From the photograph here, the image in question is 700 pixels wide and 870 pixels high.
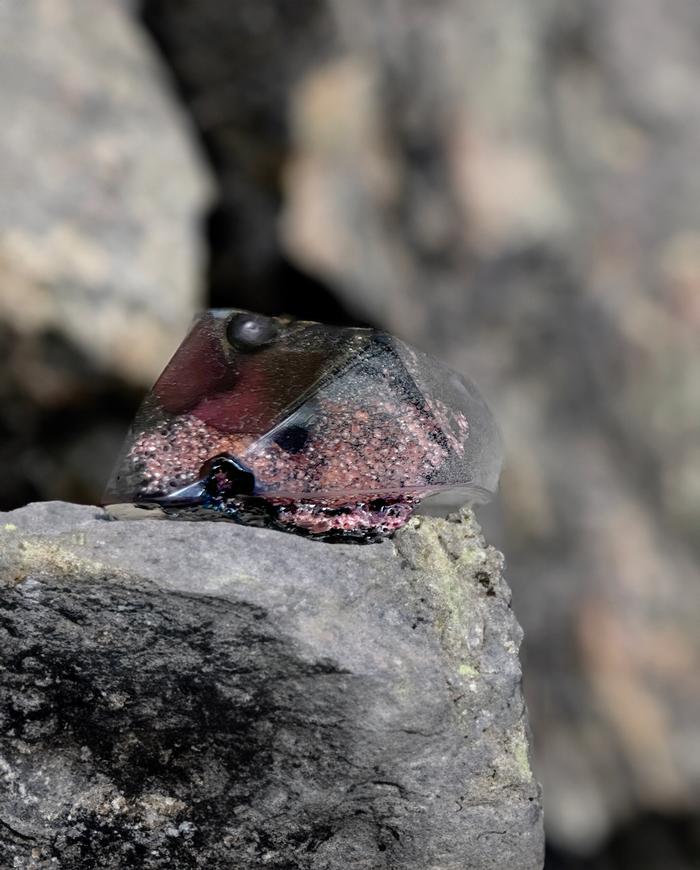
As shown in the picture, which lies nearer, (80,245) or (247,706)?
(247,706)

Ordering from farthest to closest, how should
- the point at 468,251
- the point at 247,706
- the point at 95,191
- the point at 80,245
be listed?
the point at 468,251
the point at 95,191
the point at 80,245
the point at 247,706

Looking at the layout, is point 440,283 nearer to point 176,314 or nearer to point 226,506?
point 176,314

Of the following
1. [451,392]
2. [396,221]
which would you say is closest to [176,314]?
[396,221]

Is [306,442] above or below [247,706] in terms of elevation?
above

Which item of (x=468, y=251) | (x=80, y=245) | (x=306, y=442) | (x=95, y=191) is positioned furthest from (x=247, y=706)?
(x=468, y=251)

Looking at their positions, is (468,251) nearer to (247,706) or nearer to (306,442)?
(306,442)

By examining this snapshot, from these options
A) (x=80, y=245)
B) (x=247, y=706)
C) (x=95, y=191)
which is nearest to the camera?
(x=247, y=706)

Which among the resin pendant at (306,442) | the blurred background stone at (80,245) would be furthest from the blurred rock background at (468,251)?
the resin pendant at (306,442)
